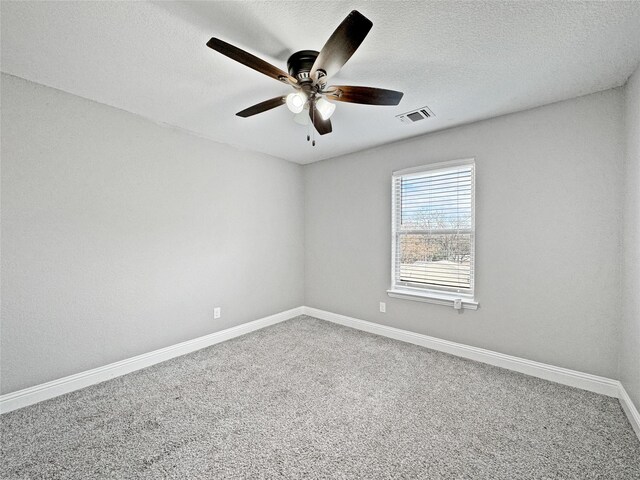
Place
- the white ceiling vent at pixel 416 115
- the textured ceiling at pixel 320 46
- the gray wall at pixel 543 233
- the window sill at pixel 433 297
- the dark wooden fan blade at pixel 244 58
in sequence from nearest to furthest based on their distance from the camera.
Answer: the dark wooden fan blade at pixel 244 58 < the textured ceiling at pixel 320 46 < the gray wall at pixel 543 233 < the white ceiling vent at pixel 416 115 < the window sill at pixel 433 297

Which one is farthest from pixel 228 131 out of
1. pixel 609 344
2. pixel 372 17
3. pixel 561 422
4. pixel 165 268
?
pixel 609 344

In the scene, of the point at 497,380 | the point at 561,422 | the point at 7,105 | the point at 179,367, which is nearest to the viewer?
the point at 561,422

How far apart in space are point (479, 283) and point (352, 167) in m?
2.10

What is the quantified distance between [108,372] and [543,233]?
13.1ft

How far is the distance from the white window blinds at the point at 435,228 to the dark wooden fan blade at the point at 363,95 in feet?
4.83

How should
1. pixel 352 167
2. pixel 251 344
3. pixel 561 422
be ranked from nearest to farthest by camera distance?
1. pixel 561 422
2. pixel 251 344
3. pixel 352 167

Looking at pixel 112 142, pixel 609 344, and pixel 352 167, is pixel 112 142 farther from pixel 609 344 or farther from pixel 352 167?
pixel 609 344

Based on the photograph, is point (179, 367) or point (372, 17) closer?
point (372, 17)

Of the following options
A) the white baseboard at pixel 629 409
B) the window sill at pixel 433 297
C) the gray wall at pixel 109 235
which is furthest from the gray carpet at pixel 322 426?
the window sill at pixel 433 297

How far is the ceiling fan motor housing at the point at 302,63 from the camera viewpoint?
1.72 m

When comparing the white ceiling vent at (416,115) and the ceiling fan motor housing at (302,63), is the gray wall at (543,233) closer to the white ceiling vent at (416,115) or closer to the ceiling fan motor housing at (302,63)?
the white ceiling vent at (416,115)

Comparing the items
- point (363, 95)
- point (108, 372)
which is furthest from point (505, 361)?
point (108, 372)

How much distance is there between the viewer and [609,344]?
7.20ft

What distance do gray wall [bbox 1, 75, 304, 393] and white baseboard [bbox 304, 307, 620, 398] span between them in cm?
171
